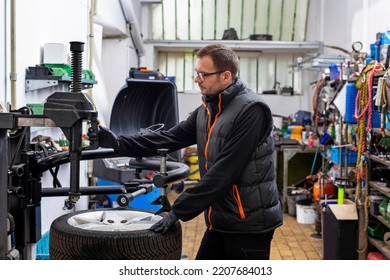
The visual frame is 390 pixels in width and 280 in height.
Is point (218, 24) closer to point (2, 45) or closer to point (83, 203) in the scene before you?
point (83, 203)

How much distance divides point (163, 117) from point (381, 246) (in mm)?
2185

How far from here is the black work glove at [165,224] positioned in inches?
85.4

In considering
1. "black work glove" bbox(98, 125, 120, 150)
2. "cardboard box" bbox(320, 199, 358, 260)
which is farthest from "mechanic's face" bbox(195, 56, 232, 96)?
"cardboard box" bbox(320, 199, 358, 260)

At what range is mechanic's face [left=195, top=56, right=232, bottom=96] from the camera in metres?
2.30

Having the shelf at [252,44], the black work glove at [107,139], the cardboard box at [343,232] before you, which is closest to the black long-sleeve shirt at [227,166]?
the black work glove at [107,139]

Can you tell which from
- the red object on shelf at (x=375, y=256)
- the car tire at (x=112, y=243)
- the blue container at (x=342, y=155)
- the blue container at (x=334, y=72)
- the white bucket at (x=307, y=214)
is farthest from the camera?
the white bucket at (x=307, y=214)

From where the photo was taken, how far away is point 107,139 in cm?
221

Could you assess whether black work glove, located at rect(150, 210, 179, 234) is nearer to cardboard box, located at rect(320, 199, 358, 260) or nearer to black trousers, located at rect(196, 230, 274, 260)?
black trousers, located at rect(196, 230, 274, 260)

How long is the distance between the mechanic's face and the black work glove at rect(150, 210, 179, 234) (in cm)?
53

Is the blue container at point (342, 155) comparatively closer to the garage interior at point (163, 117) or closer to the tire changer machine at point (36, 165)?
the garage interior at point (163, 117)

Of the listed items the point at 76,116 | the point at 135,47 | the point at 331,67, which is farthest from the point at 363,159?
the point at 135,47

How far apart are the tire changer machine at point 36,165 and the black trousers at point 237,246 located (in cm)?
26
